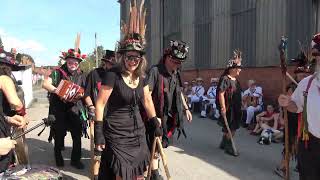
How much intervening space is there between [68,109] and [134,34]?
119 inches

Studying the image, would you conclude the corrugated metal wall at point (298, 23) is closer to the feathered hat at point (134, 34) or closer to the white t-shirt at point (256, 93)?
the white t-shirt at point (256, 93)

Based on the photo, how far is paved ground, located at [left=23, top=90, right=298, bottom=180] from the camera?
23.1ft

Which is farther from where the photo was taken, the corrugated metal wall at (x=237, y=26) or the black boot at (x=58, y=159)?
the corrugated metal wall at (x=237, y=26)

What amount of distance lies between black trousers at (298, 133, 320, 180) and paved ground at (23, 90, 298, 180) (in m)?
2.80

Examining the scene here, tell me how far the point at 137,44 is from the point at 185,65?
17.5 m

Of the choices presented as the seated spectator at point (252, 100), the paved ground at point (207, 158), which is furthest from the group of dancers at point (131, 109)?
the seated spectator at point (252, 100)

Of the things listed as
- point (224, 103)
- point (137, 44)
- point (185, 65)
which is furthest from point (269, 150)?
point (185, 65)

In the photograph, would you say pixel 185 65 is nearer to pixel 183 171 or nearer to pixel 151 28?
pixel 151 28

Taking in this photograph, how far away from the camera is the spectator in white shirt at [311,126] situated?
3920 millimetres

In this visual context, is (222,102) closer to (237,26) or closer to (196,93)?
(237,26)

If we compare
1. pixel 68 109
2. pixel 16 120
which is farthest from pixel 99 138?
pixel 68 109

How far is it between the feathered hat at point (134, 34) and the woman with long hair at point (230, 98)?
3.67 metres

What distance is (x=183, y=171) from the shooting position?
723 cm

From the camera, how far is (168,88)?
21.0 feet
